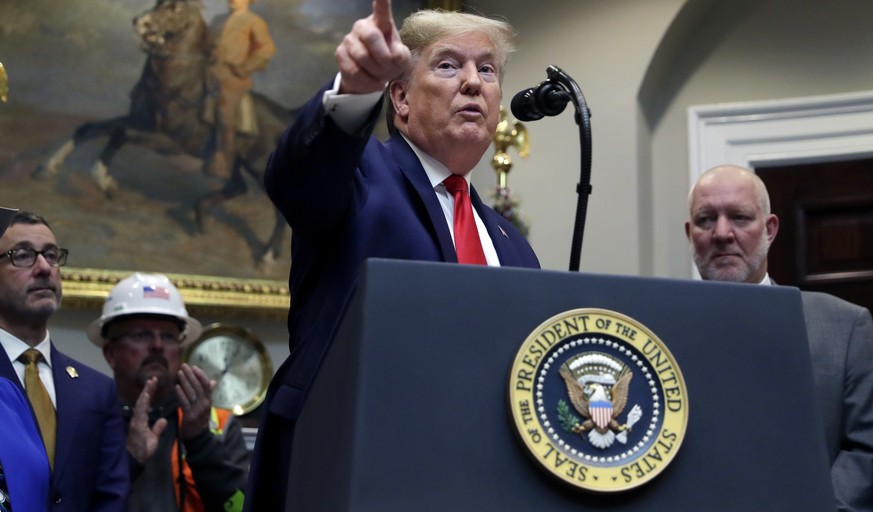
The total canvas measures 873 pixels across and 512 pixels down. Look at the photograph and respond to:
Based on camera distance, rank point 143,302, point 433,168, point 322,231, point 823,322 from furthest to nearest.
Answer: point 143,302
point 823,322
point 433,168
point 322,231

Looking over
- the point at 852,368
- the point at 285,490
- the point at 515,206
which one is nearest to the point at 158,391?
the point at 515,206

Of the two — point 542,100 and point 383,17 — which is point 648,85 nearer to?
point 542,100

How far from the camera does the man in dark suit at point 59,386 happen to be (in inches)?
147

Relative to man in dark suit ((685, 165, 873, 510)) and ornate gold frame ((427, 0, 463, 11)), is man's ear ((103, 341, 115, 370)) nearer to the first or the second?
man in dark suit ((685, 165, 873, 510))

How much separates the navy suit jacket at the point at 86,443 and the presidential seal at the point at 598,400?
96.1 inches

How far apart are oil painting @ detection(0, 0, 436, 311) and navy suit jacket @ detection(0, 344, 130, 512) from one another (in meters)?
1.54

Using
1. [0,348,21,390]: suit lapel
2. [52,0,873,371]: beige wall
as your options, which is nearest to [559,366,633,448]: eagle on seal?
[0,348,21,390]: suit lapel

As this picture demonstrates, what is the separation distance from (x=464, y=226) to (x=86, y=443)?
1.98m

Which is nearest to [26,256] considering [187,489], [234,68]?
[187,489]

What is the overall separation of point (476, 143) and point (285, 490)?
0.74 meters

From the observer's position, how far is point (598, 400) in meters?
1.51

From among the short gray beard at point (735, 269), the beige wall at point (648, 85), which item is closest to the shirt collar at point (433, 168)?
the short gray beard at point (735, 269)

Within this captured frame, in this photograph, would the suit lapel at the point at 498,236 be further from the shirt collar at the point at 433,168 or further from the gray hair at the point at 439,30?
the gray hair at the point at 439,30

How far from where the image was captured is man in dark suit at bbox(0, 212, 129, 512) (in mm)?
3725
